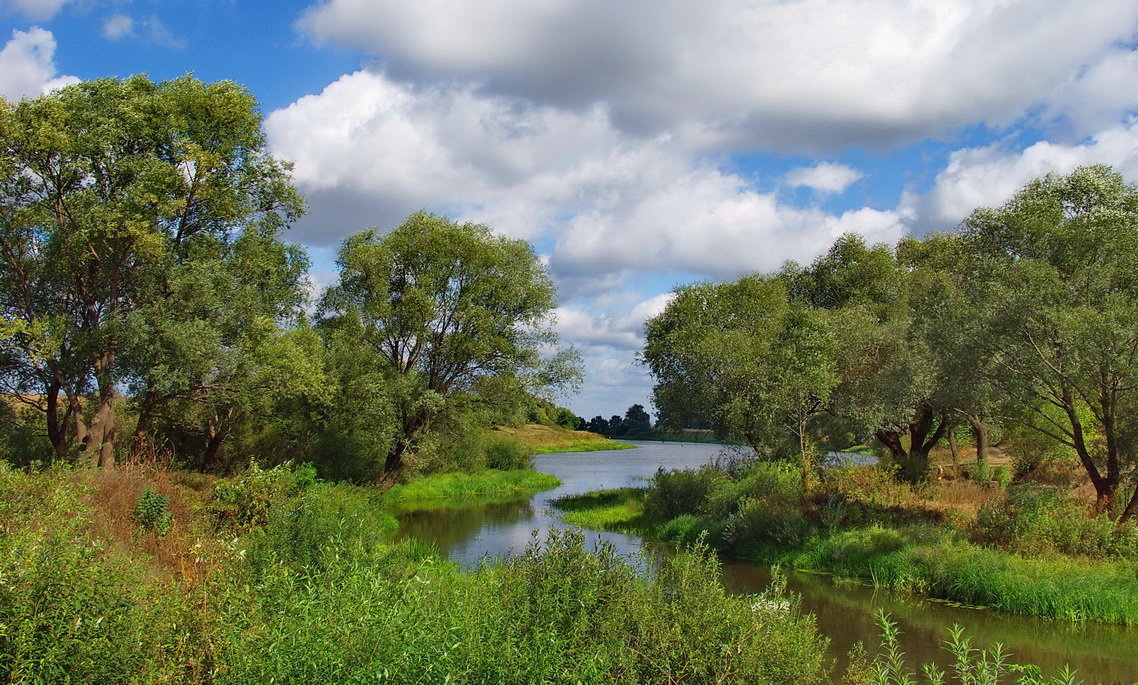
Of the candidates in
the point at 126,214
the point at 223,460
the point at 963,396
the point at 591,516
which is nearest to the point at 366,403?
the point at 223,460

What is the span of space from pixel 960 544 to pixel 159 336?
69.7 ft

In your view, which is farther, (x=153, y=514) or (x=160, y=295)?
(x=160, y=295)

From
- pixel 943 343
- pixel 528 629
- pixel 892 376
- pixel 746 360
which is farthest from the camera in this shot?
pixel 746 360

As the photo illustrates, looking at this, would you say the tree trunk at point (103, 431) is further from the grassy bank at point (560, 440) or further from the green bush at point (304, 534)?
the grassy bank at point (560, 440)

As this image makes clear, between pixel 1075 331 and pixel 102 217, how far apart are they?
23841 mm

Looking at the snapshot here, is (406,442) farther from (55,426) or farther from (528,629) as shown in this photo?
(528,629)

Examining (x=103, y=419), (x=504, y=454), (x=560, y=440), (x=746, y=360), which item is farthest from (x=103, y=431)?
(x=560, y=440)

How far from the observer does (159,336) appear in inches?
850

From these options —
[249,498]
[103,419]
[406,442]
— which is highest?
[103,419]

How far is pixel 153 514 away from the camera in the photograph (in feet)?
50.6

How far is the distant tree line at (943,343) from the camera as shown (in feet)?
59.5

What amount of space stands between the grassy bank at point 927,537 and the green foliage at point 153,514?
10.3 meters

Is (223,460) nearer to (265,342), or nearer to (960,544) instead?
(265,342)

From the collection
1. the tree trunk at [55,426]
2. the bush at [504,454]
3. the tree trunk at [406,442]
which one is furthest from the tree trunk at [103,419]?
the bush at [504,454]
